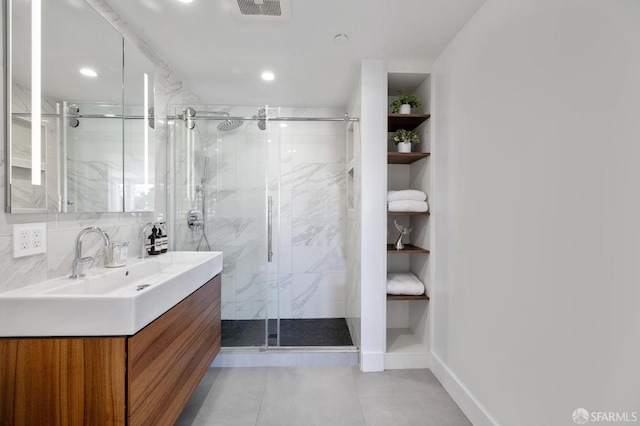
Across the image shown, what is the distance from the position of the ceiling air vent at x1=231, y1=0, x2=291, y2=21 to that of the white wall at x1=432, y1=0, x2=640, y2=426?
3.77 ft

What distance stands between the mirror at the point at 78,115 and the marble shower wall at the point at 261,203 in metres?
0.48

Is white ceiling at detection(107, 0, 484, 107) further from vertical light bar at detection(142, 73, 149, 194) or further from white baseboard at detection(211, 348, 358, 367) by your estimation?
white baseboard at detection(211, 348, 358, 367)

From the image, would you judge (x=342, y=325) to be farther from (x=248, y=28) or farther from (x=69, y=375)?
(x=248, y=28)

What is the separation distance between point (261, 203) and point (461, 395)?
1996 mm

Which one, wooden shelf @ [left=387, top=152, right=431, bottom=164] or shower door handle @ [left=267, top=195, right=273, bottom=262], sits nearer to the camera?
wooden shelf @ [left=387, top=152, right=431, bottom=164]

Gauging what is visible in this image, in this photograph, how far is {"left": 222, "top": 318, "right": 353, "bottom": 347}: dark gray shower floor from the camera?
2.43 m

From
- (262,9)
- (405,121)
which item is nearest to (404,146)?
(405,121)

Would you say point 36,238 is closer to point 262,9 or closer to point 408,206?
point 262,9

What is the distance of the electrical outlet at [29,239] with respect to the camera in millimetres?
1138

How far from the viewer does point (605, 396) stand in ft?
3.19

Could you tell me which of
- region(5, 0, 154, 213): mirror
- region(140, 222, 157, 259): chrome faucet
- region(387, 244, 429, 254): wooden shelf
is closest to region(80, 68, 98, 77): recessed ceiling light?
region(5, 0, 154, 213): mirror

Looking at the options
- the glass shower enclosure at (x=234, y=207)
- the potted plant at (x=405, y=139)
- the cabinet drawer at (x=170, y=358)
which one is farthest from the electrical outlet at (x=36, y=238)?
the potted plant at (x=405, y=139)

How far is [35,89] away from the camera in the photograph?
121 centimetres

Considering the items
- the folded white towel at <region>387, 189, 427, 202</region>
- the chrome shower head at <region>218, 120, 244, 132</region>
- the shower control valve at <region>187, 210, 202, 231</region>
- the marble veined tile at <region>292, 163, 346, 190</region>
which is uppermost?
the chrome shower head at <region>218, 120, 244, 132</region>
